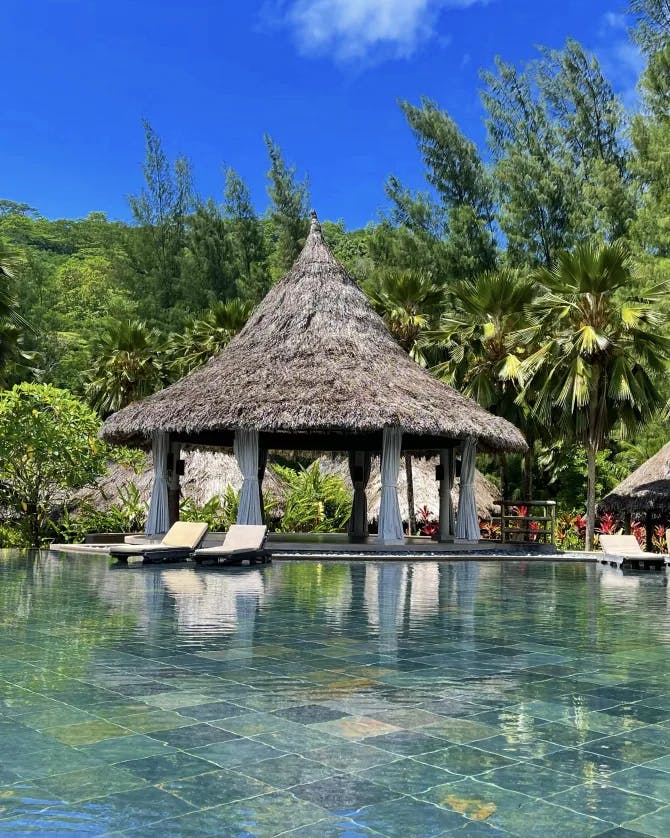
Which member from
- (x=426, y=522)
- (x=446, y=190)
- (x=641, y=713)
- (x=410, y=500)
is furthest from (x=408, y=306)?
→ (x=641, y=713)

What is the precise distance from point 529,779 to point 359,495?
18109 millimetres

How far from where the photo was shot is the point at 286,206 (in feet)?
120

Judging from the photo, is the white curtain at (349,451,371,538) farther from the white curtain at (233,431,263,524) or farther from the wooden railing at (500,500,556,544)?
the white curtain at (233,431,263,524)

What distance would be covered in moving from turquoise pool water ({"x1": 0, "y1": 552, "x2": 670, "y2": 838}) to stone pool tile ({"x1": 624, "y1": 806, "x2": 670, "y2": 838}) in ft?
0.03

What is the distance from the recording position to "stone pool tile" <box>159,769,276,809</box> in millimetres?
3293

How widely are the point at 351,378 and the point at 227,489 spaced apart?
22.9ft

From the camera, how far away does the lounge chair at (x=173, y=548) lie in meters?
13.9

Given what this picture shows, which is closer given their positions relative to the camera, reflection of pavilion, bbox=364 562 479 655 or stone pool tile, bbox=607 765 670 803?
stone pool tile, bbox=607 765 670 803

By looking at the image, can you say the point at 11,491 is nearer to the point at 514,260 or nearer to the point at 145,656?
the point at 145,656

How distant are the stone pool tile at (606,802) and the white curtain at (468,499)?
15.0 m

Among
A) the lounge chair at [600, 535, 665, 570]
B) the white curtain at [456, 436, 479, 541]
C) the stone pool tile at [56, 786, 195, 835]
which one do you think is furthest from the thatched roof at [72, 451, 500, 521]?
the stone pool tile at [56, 786, 195, 835]

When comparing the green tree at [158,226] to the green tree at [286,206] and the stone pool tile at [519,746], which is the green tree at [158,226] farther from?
the stone pool tile at [519,746]

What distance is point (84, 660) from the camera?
5.82 metres

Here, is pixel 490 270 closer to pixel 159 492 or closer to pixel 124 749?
pixel 159 492
